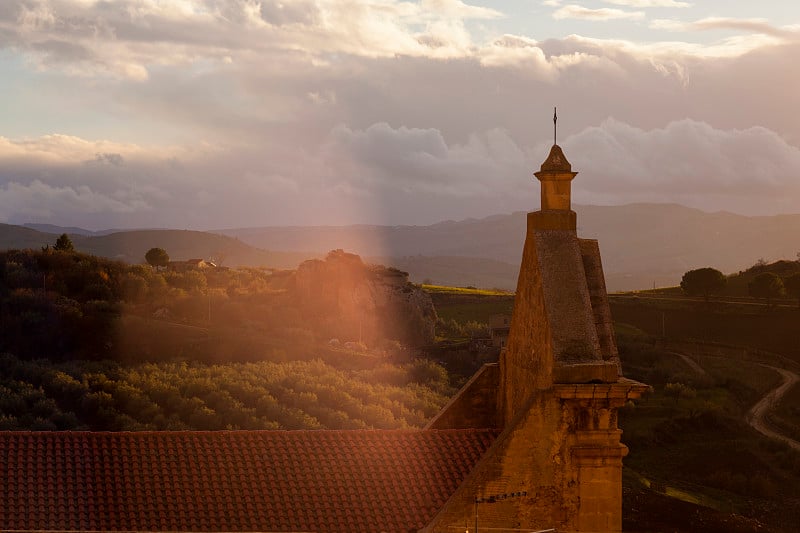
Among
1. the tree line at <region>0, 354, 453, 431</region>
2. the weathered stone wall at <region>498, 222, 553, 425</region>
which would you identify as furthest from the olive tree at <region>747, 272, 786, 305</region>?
the weathered stone wall at <region>498, 222, 553, 425</region>

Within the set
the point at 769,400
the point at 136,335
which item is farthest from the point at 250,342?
the point at 769,400

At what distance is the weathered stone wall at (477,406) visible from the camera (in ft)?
41.5

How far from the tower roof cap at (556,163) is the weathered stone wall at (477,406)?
2886mm

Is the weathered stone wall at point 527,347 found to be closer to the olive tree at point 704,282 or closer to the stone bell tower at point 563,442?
the stone bell tower at point 563,442

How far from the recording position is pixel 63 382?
36.0 metres

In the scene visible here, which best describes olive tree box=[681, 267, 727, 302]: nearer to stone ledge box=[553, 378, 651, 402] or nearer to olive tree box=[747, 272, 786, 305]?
olive tree box=[747, 272, 786, 305]

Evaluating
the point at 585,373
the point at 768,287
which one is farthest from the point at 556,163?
the point at 768,287

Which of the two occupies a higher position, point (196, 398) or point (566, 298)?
point (566, 298)

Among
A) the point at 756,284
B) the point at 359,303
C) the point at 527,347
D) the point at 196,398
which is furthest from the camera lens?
the point at 756,284

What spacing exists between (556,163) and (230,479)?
5.16m

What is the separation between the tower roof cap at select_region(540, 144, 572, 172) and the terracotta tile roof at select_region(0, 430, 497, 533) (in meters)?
3.26

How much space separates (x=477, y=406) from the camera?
1273cm

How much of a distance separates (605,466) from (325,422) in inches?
1041

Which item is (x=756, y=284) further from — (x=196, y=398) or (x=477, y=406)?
(x=477, y=406)
